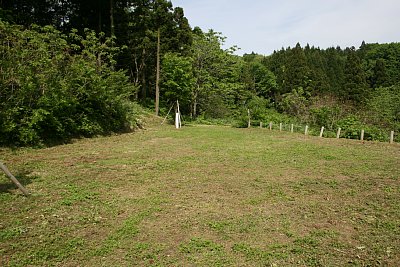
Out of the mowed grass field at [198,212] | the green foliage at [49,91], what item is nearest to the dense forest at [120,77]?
the green foliage at [49,91]

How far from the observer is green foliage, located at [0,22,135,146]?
8.26m

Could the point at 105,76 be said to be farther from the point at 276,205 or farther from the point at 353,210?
the point at 353,210

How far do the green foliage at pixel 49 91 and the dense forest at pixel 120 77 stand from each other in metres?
0.04

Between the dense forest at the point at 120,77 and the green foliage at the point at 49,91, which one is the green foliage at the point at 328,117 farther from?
the green foliage at the point at 49,91

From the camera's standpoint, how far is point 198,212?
4.43 m

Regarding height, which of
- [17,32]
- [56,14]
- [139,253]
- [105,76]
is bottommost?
[139,253]

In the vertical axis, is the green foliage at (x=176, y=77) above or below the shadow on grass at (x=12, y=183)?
above

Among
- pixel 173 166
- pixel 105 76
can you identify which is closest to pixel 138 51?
pixel 105 76

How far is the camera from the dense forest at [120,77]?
880 cm

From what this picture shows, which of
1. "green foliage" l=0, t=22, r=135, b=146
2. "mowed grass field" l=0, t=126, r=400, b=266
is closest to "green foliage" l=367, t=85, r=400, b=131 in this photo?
"mowed grass field" l=0, t=126, r=400, b=266

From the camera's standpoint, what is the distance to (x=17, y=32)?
30.1 ft

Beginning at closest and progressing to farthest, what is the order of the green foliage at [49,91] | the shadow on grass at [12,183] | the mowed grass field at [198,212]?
the mowed grass field at [198,212] < the shadow on grass at [12,183] < the green foliage at [49,91]

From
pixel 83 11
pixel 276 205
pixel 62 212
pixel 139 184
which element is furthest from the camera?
pixel 83 11

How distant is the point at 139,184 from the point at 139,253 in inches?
107
